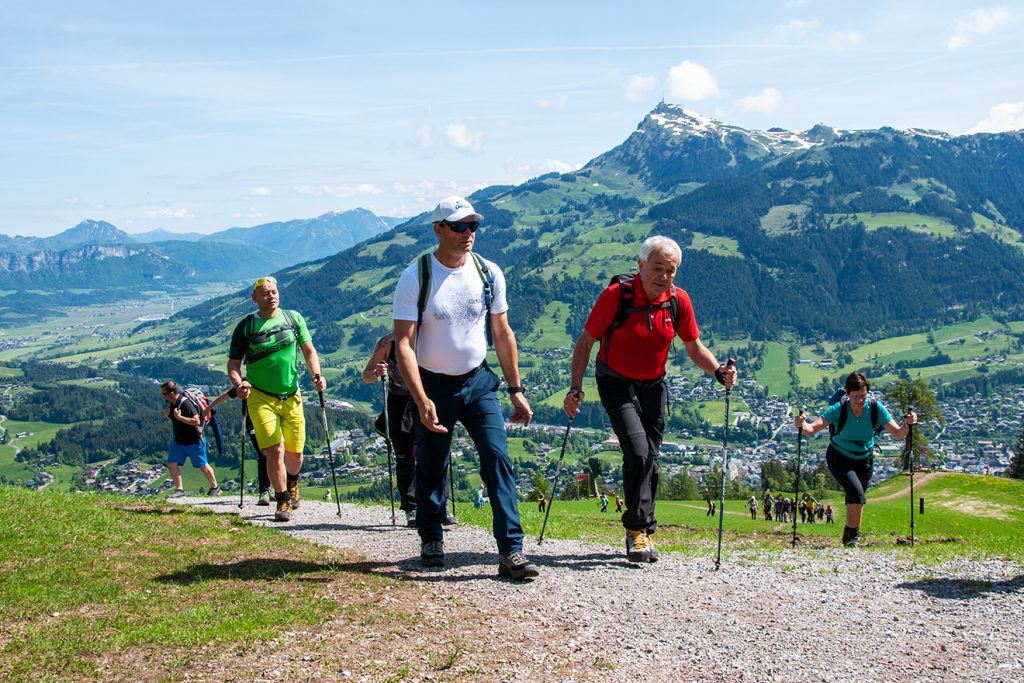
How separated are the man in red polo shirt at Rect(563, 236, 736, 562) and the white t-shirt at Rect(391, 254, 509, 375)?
1.58 m

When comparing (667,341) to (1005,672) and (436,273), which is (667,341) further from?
(1005,672)

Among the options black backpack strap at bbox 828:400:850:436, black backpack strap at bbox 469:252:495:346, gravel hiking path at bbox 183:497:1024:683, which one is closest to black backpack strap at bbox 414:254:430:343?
black backpack strap at bbox 469:252:495:346

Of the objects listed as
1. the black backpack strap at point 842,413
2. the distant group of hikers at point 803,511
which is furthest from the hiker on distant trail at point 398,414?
the distant group of hikers at point 803,511

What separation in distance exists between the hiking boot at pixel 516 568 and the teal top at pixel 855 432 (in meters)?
6.77

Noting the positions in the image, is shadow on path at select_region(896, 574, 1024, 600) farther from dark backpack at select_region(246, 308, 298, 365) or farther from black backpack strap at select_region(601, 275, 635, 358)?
dark backpack at select_region(246, 308, 298, 365)

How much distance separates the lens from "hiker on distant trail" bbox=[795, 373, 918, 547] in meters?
13.3

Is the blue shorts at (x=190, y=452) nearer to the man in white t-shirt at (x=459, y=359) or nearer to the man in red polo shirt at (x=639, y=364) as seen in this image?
the man in white t-shirt at (x=459, y=359)

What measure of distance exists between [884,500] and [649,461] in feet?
103

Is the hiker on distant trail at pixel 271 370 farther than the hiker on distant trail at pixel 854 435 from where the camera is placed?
No

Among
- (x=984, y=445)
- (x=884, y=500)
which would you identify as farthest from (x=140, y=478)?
(x=984, y=445)

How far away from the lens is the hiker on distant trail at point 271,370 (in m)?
12.7

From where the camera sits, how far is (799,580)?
9.80m

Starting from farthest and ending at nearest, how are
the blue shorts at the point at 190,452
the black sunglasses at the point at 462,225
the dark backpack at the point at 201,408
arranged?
1. the blue shorts at the point at 190,452
2. the dark backpack at the point at 201,408
3. the black sunglasses at the point at 462,225

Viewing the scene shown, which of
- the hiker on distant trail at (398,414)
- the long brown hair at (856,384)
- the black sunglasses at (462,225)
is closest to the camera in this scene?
the black sunglasses at (462,225)
